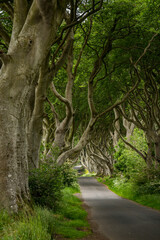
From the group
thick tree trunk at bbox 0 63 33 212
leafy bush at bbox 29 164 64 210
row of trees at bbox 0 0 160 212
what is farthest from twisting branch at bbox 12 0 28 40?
leafy bush at bbox 29 164 64 210

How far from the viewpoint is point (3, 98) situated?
600 cm

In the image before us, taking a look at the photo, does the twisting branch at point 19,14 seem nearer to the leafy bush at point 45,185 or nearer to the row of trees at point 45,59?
the row of trees at point 45,59

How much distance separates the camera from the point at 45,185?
8023 mm

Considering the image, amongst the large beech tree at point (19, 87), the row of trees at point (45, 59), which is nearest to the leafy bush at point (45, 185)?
the row of trees at point (45, 59)

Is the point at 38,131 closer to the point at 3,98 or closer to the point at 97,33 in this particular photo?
the point at 3,98

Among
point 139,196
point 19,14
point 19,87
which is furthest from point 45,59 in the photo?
point 139,196

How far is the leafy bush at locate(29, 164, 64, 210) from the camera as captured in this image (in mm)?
7914

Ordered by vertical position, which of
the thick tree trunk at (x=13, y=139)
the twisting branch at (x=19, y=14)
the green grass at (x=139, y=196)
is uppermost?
the twisting branch at (x=19, y=14)

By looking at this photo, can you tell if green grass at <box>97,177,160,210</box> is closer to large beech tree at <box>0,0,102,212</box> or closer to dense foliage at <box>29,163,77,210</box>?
dense foliage at <box>29,163,77,210</box>

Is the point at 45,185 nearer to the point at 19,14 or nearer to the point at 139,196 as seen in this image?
the point at 19,14

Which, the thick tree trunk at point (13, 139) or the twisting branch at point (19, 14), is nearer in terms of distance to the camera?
the thick tree trunk at point (13, 139)

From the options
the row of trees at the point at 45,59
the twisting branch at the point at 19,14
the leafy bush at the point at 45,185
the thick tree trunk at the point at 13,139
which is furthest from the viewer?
the leafy bush at the point at 45,185

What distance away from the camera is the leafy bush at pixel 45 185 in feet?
26.0

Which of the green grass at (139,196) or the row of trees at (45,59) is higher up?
the row of trees at (45,59)
